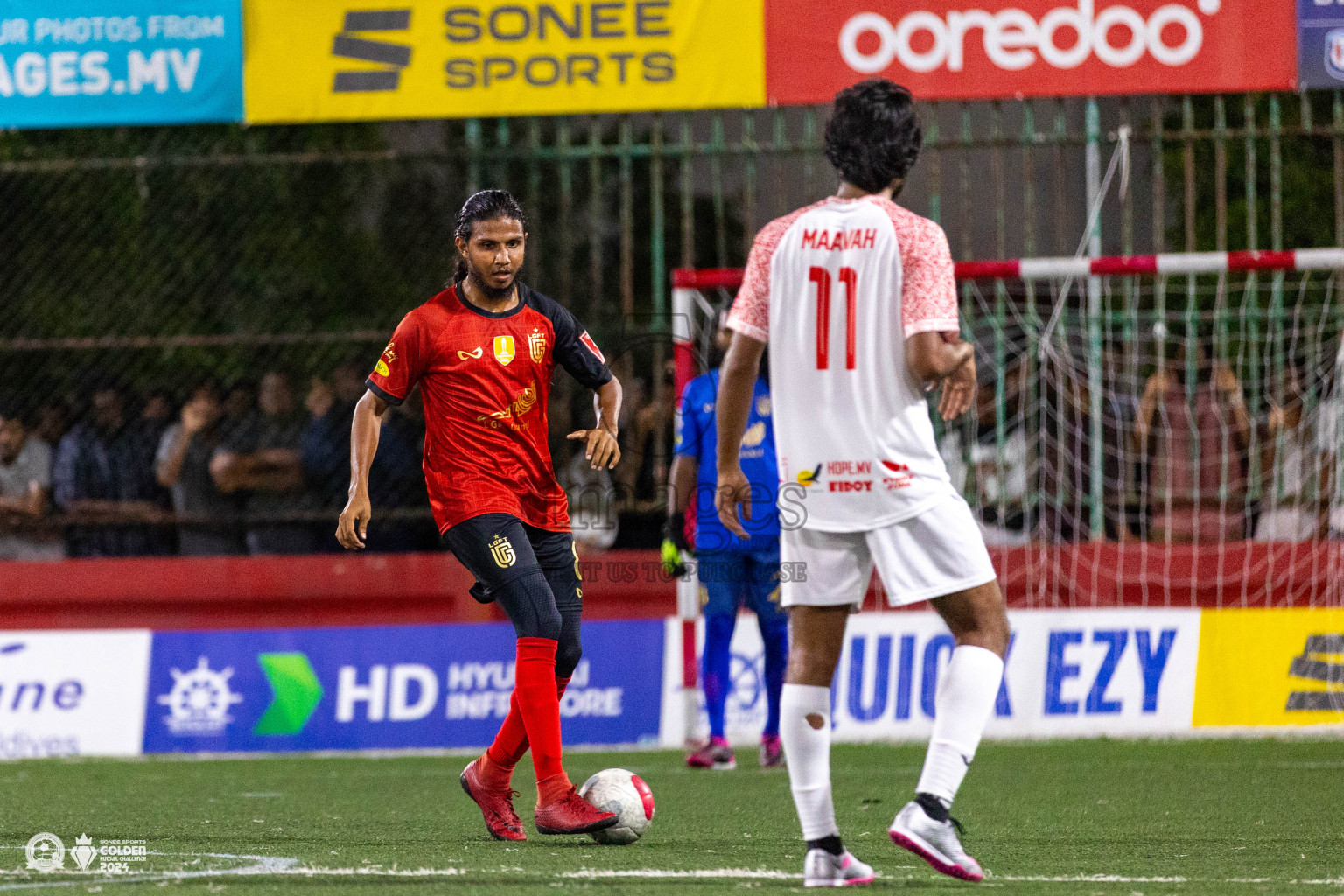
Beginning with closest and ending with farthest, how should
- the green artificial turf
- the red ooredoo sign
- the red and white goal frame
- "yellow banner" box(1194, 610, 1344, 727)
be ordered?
the green artificial turf < the red and white goal frame < "yellow banner" box(1194, 610, 1344, 727) < the red ooredoo sign

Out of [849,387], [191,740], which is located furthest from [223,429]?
[849,387]

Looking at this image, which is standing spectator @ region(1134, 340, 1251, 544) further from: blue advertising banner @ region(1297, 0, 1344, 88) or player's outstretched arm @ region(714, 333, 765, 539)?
player's outstretched arm @ region(714, 333, 765, 539)

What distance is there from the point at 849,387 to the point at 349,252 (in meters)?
9.78

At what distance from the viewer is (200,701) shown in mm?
10016

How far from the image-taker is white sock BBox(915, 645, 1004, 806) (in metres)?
4.09

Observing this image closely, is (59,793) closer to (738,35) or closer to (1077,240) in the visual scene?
(738,35)

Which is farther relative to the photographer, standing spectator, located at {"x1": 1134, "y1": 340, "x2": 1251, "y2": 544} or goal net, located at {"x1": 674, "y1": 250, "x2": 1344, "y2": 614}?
standing spectator, located at {"x1": 1134, "y1": 340, "x2": 1251, "y2": 544}

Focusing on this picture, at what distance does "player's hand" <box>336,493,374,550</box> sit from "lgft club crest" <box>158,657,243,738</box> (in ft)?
16.6

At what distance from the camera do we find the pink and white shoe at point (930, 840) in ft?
13.0

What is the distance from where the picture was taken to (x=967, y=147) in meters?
10.7

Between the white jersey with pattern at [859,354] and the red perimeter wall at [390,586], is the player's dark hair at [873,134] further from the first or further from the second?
the red perimeter wall at [390,586]

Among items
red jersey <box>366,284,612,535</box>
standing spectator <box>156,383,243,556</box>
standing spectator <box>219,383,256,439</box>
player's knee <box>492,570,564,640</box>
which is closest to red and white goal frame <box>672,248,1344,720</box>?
standing spectator <box>219,383,256,439</box>

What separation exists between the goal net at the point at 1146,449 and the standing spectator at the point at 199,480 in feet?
10.8

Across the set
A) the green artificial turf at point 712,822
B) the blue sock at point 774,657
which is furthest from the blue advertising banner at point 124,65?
the blue sock at point 774,657
